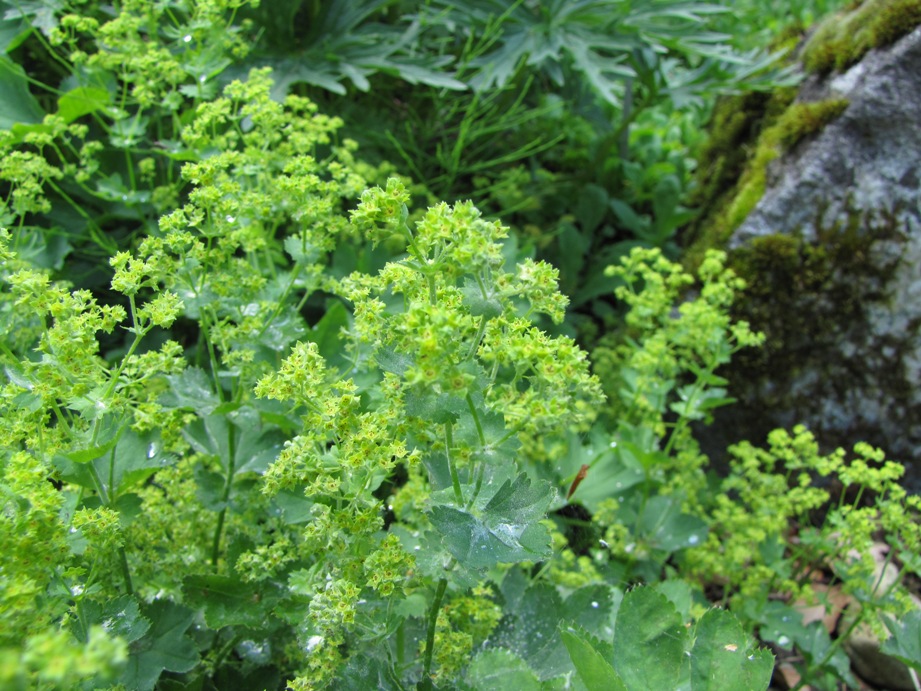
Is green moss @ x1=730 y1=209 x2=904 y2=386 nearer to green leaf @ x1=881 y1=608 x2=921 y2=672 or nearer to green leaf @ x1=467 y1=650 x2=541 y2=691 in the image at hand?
green leaf @ x1=881 y1=608 x2=921 y2=672

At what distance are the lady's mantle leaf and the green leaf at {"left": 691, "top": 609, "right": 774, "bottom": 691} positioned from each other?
378mm

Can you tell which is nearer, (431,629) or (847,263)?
(431,629)

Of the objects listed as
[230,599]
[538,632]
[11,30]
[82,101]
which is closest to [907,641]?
[538,632]

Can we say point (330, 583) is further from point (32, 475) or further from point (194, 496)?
point (194, 496)

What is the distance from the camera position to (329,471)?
1265 millimetres

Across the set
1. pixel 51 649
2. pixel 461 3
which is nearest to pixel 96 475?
pixel 51 649

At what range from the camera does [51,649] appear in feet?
2.56

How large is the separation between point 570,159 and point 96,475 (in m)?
3.04

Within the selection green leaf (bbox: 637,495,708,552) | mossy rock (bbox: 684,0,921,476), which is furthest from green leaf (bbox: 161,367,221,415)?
mossy rock (bbox: 684,0,921,476)

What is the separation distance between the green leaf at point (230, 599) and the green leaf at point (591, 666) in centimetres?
59

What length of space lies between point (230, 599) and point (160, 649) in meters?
0.15

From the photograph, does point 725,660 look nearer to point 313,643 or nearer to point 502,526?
point 502,526

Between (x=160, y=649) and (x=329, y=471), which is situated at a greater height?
(x=329, y=471)

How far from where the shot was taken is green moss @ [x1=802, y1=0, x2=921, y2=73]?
289 cm
